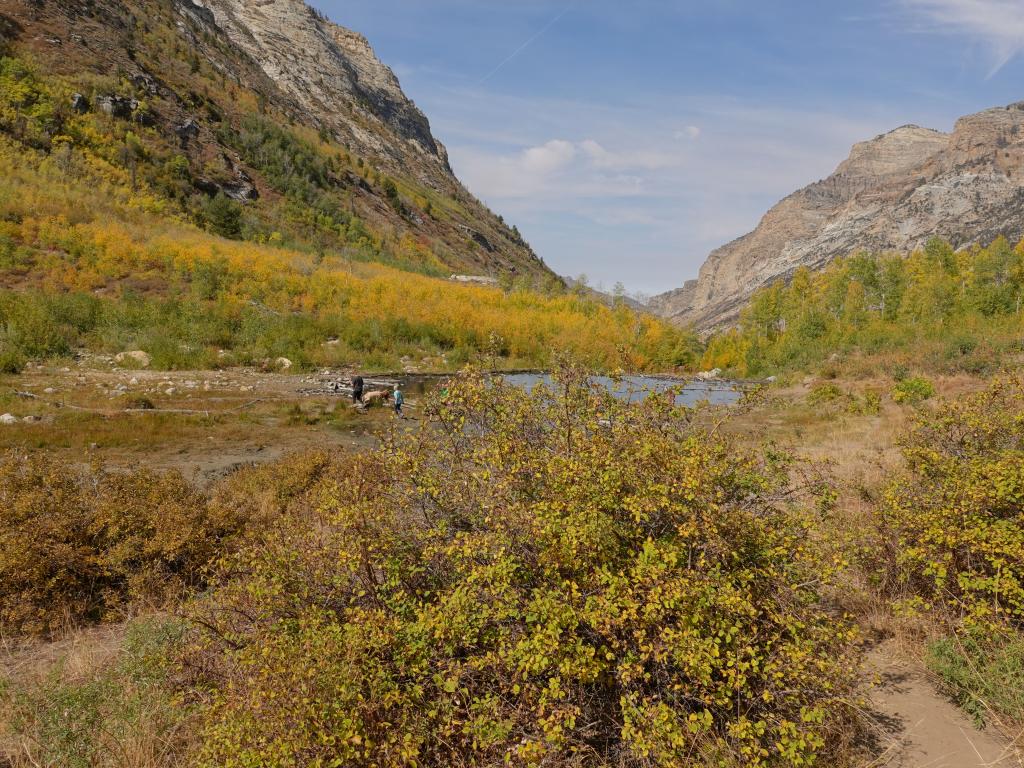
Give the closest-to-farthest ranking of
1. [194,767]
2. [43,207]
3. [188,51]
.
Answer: [194,767]
[43,207]
[188,51]

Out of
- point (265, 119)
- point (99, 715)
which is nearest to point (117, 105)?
point (265, 119)

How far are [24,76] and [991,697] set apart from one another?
61.5 m

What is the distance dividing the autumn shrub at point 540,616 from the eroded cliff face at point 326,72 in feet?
358

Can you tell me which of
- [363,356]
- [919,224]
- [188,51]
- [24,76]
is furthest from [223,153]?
[919,224]

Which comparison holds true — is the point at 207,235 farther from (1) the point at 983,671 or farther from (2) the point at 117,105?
(1) the point at 983,671

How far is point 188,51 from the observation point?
71.6 m

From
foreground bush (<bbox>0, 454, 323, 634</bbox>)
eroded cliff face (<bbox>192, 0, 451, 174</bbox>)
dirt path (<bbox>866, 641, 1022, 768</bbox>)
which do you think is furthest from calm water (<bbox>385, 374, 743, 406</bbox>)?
eroded cliff face (<bbox>192, 0, 451, 174</bbox>)

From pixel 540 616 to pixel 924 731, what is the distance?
318 centimetres

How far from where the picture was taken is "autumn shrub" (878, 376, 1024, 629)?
4.64 meters

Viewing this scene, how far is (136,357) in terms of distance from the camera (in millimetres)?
25938

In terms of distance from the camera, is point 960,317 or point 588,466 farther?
point 960,317

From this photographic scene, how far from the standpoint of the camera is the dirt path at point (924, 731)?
3.80 metres

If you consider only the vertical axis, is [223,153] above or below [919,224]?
→ below

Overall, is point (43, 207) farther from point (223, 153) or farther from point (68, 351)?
point (223, 153)
